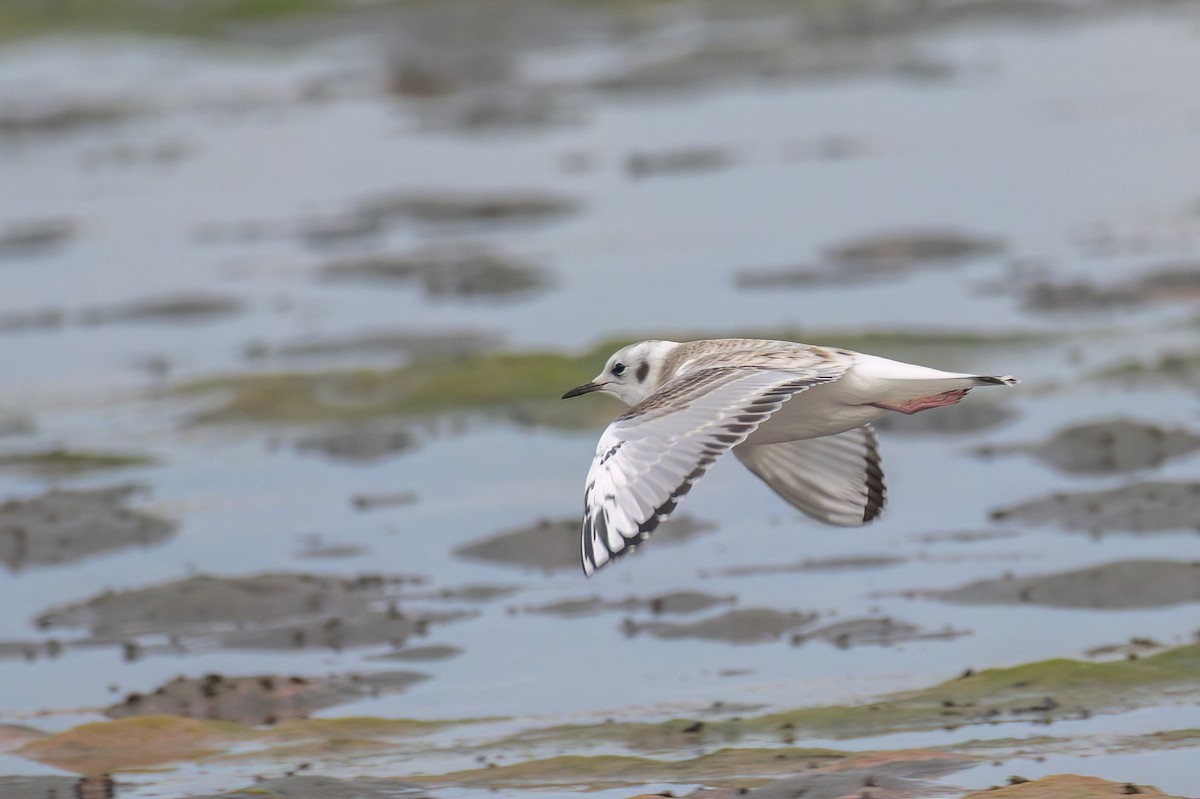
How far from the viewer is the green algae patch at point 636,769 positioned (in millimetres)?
8281

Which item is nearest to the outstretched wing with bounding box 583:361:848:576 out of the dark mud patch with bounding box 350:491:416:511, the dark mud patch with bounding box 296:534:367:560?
the dark mud patch with bounding box 296:534:367:560

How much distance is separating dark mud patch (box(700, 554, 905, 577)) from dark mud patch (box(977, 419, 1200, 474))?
175 centimetres

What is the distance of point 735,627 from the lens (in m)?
10.5

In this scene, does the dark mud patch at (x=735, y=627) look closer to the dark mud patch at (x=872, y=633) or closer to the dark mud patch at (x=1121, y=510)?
the dark mud patch at (x=872, y=633)

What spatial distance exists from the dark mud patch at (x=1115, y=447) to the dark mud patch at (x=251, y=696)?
4.52m

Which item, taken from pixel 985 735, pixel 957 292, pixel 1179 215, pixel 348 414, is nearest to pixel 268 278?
pixel 348 414

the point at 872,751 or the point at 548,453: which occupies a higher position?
the point at 548,453

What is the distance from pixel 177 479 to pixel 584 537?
6979mm

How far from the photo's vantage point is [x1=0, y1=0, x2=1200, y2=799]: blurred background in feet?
30.7

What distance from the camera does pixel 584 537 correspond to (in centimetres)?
743

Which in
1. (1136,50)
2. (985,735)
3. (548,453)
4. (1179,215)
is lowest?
(985,735)

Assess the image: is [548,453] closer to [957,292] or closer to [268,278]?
[957,292]

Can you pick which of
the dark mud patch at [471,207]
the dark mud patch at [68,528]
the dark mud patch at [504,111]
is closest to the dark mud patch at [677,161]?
the dark mud patch at [471,207]

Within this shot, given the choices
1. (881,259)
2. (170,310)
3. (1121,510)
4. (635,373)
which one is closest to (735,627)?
(635,373)
